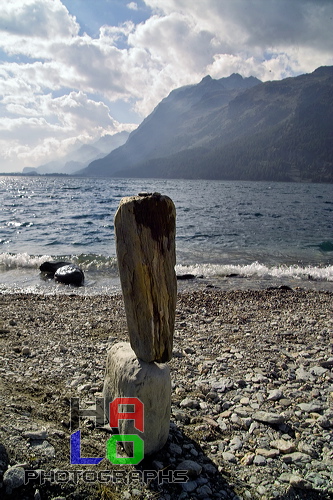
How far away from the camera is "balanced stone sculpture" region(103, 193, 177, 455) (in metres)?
3.99

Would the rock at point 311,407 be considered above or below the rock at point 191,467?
below

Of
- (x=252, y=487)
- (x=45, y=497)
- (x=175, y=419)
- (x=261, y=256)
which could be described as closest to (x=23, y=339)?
(x=175, y=419)

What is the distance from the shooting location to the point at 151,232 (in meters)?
4.01

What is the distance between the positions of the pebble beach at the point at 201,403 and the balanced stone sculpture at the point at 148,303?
62 centimetres

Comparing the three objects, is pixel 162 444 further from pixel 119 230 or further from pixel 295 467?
pixel 119 230

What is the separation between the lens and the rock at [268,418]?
498cm

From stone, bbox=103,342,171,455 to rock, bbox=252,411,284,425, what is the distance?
1563 mm

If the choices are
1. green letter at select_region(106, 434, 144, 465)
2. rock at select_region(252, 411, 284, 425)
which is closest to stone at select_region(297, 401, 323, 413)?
rock at select_region(252, 411, 284, 425)

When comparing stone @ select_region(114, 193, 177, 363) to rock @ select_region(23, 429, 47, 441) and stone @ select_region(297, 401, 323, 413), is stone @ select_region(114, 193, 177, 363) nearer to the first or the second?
rock @ select_region(23, 429, 47, 441)

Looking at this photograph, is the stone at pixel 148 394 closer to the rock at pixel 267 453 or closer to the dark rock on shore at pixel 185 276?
the rock at pixel 267 453

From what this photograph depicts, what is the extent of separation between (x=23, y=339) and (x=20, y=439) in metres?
4.68

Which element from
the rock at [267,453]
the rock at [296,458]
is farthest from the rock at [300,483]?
the rock at [267,453]

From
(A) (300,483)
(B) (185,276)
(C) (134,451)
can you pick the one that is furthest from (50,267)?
(A) (300,483)

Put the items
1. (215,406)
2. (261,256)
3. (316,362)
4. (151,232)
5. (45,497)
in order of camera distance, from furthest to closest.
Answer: (261,256) < (316,362) < (215,406) < (151,232) < (45,497)
